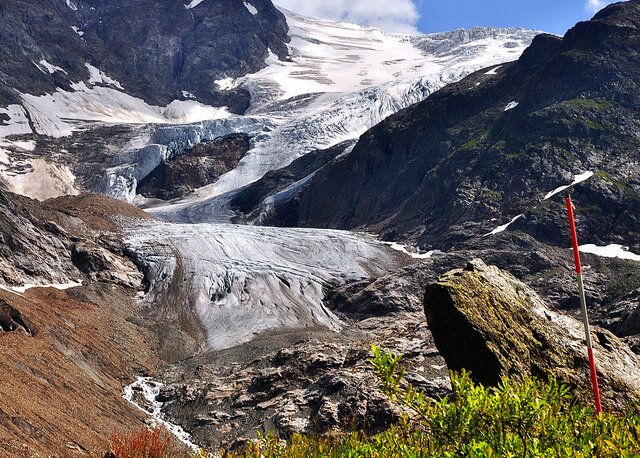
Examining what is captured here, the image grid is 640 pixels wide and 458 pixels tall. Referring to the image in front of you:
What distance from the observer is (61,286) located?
50281 millimetres

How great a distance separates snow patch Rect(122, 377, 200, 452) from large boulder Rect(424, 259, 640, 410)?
823 inches

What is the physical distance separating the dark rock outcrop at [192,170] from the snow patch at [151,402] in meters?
110

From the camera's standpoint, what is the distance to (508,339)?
11.5 metres

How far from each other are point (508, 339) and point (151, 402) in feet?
94.2

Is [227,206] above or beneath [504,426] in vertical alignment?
above

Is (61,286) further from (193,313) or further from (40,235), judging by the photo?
(193,313)

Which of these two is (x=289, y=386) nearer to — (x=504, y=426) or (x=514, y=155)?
(x=504, y=426)

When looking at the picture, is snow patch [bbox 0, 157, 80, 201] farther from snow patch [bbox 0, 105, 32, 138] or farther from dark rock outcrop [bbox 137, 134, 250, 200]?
dark rock outcrop [bbox 137, 134, 250, 200]

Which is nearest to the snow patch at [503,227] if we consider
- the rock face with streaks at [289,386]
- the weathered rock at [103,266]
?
the rock face with streaks at [289,386]

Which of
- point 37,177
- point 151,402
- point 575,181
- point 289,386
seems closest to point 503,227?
point 575,181

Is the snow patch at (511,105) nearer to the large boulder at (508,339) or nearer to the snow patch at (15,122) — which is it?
the large boulder at (508,339)

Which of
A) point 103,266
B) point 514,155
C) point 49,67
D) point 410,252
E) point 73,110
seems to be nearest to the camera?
point 103,266

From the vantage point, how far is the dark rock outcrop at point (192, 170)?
14688cm

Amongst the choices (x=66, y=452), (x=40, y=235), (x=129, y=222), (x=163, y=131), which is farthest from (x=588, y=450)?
(x=163, y=131)
